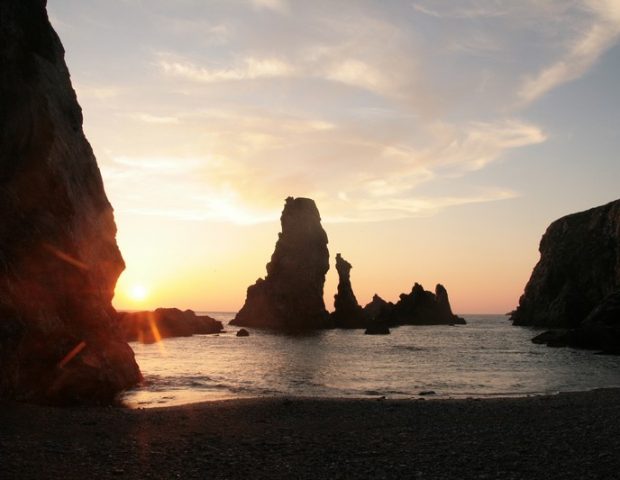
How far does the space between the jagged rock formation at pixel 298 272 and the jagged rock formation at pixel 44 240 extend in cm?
11543

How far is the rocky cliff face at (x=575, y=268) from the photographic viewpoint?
111 metres

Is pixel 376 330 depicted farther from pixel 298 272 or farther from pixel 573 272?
pixel 573 272

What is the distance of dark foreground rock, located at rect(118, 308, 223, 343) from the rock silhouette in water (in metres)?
72.4

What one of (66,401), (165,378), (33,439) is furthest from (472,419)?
(165,378)

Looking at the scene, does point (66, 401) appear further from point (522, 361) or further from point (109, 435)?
point (522, 361)

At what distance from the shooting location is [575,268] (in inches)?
4951

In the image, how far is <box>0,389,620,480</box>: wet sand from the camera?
12.7 m

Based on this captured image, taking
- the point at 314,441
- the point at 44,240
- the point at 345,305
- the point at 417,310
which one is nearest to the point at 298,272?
the point at 345,305

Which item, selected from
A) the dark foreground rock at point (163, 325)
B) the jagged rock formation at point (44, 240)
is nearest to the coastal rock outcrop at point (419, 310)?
the dark foreground rock at point (163, 325)

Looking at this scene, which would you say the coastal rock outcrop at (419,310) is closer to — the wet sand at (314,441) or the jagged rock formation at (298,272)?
the jagged rock formation at (298,272)

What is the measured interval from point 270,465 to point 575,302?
402 ft

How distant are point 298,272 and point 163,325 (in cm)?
4341

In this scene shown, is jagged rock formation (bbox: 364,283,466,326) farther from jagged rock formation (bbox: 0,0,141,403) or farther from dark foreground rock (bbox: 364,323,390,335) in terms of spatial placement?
jagged rock formation (bbox: 0,0,141,403)

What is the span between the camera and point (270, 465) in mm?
13461
